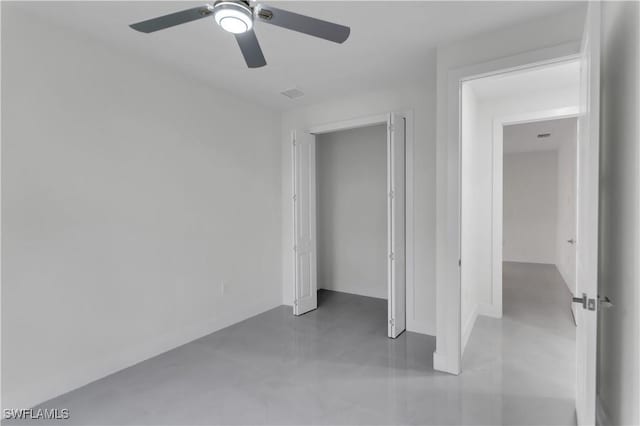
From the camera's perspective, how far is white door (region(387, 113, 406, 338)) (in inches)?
137

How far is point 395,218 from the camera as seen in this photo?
11.6 feet

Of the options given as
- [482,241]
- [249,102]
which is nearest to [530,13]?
[482,241]

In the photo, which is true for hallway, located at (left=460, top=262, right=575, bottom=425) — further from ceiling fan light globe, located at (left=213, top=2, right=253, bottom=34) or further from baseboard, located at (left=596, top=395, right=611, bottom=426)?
ceiling fan light globe, located at (left=213, top=2, right=253, bottom=34)

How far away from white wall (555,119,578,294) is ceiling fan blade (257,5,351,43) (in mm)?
4848

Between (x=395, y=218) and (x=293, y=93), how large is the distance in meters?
1.91

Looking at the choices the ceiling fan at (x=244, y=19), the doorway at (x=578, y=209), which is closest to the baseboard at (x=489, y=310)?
the doorway at (x=578, y=209)

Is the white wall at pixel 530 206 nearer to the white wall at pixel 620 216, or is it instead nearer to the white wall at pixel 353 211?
the white wall at pixel 353 211

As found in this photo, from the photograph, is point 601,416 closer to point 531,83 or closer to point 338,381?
point 338,381

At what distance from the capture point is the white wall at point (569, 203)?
5254mm

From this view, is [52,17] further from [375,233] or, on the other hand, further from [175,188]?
[375,233]

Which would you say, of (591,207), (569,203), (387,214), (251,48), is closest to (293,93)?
(387,214)

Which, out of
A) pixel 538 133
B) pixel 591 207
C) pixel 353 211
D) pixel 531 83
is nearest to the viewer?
pixel 591 207

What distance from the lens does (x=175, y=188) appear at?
3.35 meters

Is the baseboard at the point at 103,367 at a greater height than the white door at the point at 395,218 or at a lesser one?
lesser
